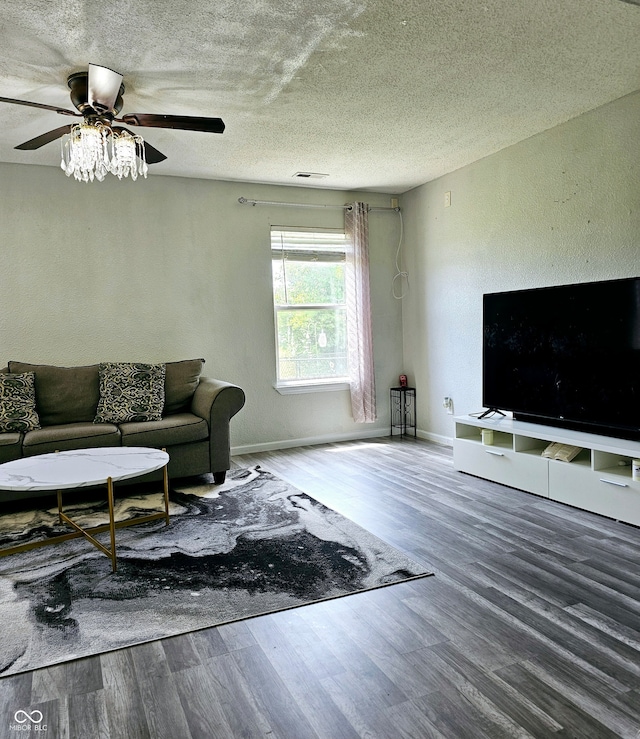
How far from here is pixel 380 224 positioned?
5820mm

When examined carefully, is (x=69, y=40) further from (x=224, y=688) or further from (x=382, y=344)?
(x=382, y=344)

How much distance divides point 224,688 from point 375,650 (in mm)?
521

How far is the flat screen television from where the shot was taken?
10.6ft

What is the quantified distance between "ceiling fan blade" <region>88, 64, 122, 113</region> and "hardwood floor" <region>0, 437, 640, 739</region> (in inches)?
96.1

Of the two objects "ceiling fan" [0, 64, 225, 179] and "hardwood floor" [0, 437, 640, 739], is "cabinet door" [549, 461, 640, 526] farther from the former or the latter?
"ceiling fan" [0, 64, 225, 179]

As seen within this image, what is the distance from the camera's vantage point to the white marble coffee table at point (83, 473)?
2639 millimetres

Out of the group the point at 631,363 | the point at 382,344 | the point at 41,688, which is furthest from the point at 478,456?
the point at 41,688

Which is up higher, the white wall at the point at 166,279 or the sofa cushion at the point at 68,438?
the white wall at the point at 166,279

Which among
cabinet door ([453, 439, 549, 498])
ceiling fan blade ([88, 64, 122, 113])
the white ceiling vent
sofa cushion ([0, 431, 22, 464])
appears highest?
the white ceiling vent

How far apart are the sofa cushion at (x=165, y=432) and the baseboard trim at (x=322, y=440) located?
1170mm

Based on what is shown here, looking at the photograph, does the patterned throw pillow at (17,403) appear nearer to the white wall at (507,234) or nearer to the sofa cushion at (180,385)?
the sofa cushion at (180,385)

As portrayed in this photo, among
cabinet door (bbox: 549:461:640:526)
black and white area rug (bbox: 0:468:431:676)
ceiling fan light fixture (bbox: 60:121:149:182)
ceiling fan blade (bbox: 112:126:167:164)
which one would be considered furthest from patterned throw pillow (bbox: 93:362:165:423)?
cabinet door (bbox: 549:461:640:526)

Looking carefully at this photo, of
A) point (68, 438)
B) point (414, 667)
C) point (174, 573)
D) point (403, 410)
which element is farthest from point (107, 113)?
point (403, 410)

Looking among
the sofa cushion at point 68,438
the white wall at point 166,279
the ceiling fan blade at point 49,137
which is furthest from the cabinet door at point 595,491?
the ceiling fan blade at point 49,137
